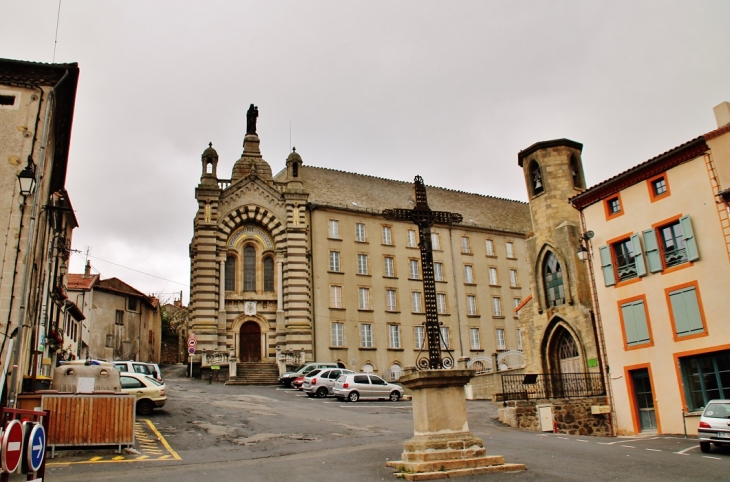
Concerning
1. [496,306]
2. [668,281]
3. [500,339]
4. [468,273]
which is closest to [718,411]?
[668,281]

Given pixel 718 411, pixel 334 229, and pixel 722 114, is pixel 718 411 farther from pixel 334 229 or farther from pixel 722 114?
pixel 334 229

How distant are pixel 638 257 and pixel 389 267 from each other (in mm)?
25534

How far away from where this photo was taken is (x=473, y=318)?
48.5 m

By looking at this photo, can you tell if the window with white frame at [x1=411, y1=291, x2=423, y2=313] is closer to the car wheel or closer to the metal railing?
the metal railing

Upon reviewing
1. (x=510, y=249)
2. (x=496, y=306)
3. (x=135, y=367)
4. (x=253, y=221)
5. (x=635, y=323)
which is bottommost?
(x=135, y=367)

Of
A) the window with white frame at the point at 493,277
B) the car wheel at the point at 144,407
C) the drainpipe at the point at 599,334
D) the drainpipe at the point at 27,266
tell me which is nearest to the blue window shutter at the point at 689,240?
the drainpipe at the point at 599,334

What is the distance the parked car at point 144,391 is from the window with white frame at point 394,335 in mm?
24017

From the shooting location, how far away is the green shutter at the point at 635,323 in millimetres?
22125

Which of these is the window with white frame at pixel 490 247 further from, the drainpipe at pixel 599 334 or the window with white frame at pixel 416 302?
the drainpipe at pixel 599 334

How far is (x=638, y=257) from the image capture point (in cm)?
2248

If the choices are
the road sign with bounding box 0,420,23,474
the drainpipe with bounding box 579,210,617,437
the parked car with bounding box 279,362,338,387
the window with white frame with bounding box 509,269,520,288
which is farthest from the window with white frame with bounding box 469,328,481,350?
the road sign with bounding box 0,420,23,474

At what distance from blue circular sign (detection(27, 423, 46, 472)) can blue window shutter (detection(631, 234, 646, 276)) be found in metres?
20.1

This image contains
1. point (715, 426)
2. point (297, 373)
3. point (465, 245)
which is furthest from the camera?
point (465, 245)

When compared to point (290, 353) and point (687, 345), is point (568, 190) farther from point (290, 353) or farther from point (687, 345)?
point (290, 353)
